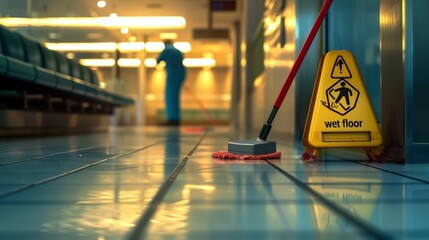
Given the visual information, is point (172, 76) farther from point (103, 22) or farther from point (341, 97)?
point (341, 97)

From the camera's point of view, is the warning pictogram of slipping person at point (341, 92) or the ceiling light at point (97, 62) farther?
the ceiling light at point (97, 62)

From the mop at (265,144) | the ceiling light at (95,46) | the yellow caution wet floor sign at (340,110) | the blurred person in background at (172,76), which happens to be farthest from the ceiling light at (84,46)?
the yellow caution wet floor sign at (340,110)

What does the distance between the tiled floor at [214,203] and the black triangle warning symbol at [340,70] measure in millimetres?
469

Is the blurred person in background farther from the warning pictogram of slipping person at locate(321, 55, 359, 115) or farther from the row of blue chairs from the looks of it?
the warning pictogram of slipping person at locate(321, 55, 359, 115)

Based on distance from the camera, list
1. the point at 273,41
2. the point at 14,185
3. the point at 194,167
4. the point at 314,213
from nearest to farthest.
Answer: the point at 314,213 → the point at 14,185 → the point at 194,167 → the point at 273,41

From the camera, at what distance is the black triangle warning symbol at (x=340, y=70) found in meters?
1.80

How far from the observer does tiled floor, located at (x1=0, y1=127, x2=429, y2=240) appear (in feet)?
2.17

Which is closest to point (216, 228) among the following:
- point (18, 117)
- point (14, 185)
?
point (14, 185)

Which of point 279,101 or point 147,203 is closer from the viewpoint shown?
point 147,203

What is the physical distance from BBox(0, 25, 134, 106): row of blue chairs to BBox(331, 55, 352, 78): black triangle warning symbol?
2.37 meters

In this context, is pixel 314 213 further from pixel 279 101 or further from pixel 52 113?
pixel 52 113

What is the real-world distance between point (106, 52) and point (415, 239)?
929cm

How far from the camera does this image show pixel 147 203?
876mm

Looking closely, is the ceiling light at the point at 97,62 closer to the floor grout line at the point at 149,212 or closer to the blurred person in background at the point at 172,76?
the blurred person in background at the point at 172,76
